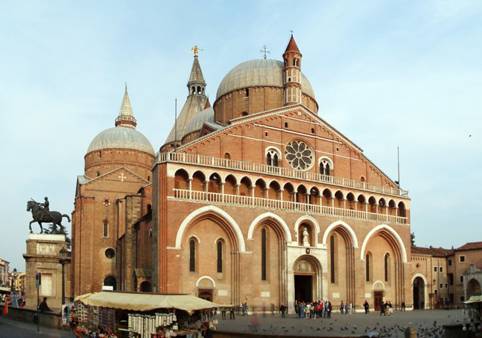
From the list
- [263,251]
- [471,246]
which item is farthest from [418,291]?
[263,251]

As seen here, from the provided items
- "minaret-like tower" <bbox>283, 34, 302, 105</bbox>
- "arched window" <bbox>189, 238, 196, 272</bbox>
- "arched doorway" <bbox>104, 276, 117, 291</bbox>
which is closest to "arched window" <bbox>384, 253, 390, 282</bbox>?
"minaret-like tower" <bbox>283, 34, 302, 105</bbox>

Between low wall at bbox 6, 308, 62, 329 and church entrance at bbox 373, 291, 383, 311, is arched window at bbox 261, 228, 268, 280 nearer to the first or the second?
church entrance at bbox 373, 291, 383, 311

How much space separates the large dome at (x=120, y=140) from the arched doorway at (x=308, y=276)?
2705 centimetres

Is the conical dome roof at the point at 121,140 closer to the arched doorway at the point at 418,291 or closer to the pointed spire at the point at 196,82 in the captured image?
the pointed spire at the point at 196,82

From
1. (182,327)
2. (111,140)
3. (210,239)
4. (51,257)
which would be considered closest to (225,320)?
(210,239)

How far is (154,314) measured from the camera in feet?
66.8

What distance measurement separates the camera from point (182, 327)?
20672 mm

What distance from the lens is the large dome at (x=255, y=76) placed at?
160ft

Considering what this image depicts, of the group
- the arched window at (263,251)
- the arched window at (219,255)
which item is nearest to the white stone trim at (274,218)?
the arched window at (263,251)

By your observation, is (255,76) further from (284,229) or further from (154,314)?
(154,314)

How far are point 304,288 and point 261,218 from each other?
24.4 feet

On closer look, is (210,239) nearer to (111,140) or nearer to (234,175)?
(234,175)

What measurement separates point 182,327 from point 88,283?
34.4 meters

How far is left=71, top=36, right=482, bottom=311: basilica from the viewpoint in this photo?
36.8 m
